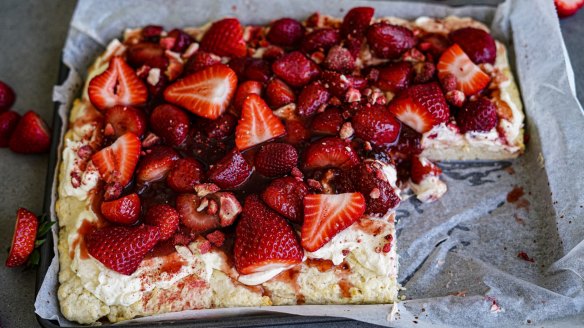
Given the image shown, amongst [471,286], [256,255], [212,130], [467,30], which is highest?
[467,30]

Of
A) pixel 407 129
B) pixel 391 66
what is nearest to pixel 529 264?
pixel 407 129

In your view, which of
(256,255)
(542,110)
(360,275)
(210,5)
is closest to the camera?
(256,255)

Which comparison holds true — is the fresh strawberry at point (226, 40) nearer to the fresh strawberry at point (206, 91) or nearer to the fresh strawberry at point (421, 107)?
the fresh strawberry at point (206, 91)

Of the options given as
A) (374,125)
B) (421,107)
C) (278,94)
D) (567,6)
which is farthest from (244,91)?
(567,6)

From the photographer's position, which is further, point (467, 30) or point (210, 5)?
point (210, 5)

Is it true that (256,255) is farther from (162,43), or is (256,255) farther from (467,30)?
(467,30)

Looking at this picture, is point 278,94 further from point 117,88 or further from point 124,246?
point 124,246
